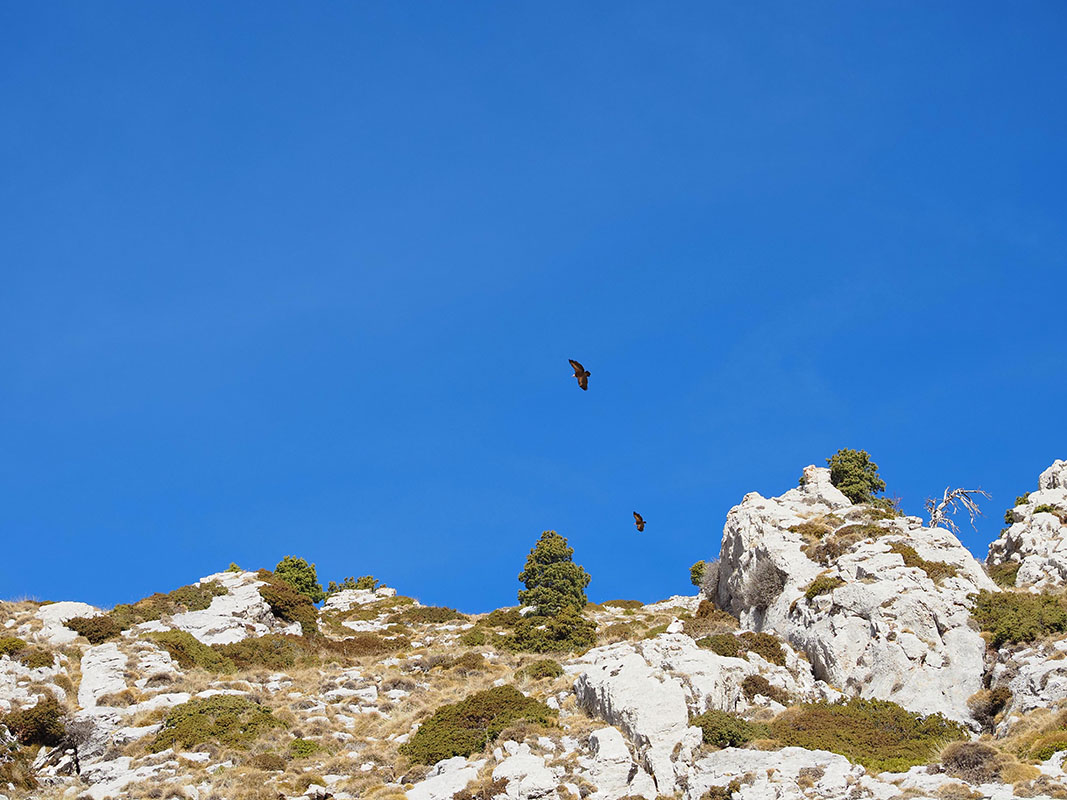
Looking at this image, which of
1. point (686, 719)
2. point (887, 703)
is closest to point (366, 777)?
point (686, 719)

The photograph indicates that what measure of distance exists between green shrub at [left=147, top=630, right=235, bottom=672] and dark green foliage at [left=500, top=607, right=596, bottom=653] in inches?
557

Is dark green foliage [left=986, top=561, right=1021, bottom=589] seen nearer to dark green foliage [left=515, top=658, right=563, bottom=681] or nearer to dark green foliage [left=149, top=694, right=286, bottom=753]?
dark green foliage [left=515, top=658, right=563, bottom=681]

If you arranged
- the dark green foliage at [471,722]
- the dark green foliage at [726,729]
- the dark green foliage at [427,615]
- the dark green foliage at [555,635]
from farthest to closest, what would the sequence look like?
1. the dark green foliage at [427,615]
2. the dark green foliage at [555,635]
3. the dark green foliage at [471,722]
4. the dark green foliage at [726,729]

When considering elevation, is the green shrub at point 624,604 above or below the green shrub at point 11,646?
above

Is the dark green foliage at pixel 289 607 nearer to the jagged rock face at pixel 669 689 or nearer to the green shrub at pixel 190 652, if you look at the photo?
the green shrub at pixel 190 652

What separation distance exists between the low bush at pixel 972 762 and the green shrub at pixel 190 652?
1178 inches

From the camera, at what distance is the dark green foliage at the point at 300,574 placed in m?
60.7

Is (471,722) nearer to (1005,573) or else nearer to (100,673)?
(100,673)

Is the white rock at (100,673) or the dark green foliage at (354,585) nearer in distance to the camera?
the white rock at (100,673)

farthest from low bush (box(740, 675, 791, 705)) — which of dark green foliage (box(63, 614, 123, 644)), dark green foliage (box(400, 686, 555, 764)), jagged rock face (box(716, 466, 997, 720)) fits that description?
dark green foliage (box(63, 614, 123, 644))

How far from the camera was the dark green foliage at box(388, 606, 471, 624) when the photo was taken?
55931 millimetres

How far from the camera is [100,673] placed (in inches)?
1387

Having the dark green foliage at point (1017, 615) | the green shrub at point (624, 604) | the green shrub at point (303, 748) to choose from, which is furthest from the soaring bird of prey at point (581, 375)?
the green shrub at point (624, 604)

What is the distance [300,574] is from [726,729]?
1604 inches
